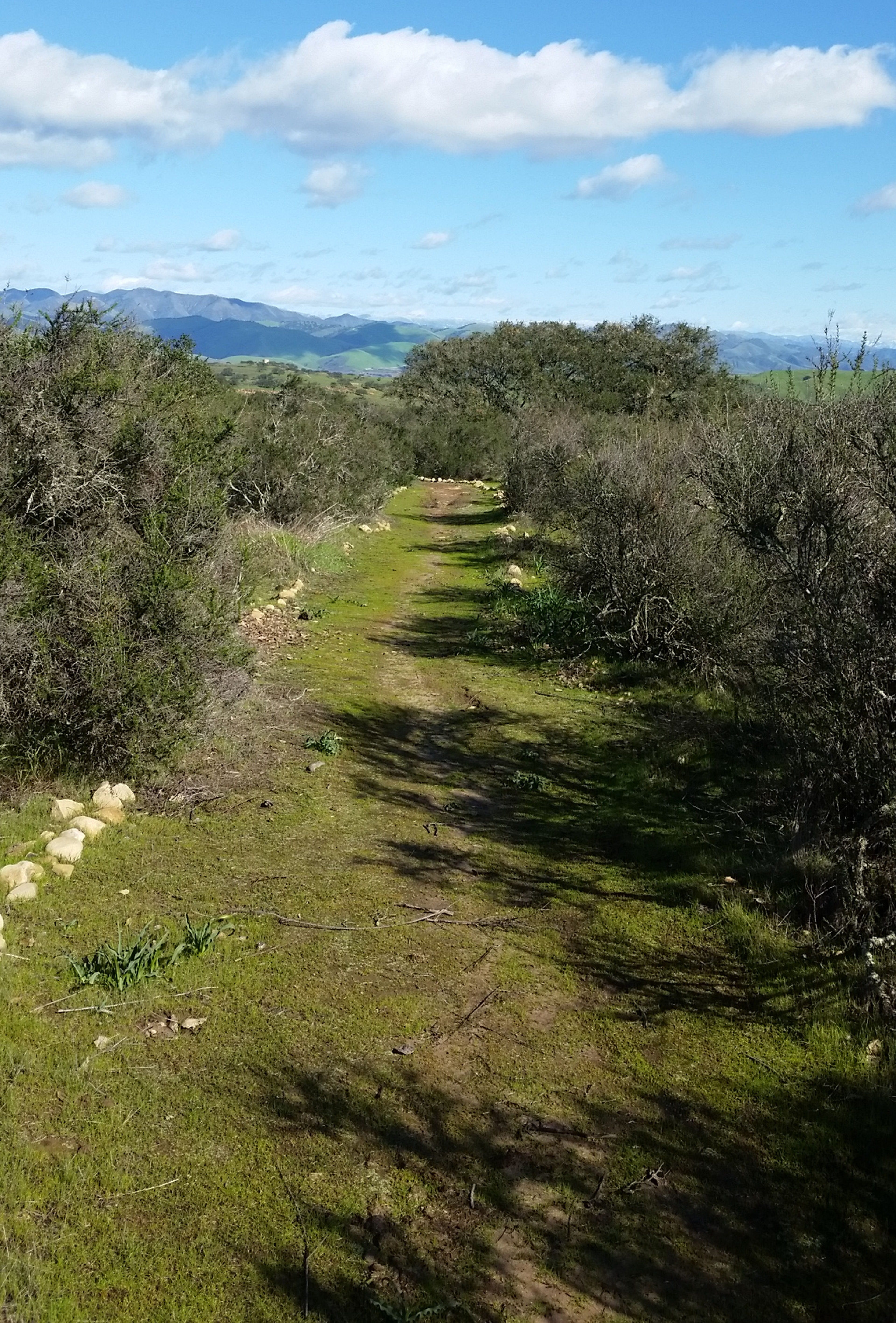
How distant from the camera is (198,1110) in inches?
181

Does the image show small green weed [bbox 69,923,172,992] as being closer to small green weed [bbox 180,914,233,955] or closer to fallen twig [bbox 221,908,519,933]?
small green weed [bbox 180,914,233,955]

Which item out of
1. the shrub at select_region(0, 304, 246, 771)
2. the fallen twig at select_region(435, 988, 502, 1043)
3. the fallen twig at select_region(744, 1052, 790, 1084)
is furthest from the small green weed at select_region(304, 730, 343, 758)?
the fallen twig at select_region(744, 1052, 790, 1084)

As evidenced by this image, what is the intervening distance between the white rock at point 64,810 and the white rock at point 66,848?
15.7 inches

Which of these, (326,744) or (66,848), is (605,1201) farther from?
(326,744)

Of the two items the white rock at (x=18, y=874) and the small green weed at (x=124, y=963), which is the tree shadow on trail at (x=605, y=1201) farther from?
the white rock at (x=18, y=874)

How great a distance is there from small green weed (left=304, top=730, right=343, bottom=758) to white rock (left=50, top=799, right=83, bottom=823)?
102 inches

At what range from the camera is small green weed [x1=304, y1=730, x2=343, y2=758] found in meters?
9.57

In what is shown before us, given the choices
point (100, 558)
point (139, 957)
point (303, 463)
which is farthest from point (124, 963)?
point (303, 463)

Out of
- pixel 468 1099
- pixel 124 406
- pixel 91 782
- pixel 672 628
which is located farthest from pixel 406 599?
pixel 468 1099

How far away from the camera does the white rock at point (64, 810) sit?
24.5ft

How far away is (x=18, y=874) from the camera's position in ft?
21.4

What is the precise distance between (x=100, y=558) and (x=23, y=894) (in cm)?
317

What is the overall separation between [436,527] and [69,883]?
2277 centimetres

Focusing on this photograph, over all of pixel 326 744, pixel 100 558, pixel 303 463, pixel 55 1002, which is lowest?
pixel 55 1002
